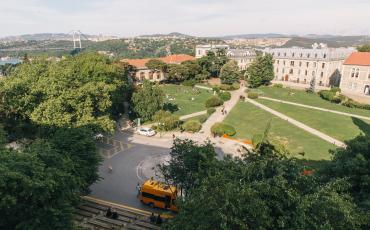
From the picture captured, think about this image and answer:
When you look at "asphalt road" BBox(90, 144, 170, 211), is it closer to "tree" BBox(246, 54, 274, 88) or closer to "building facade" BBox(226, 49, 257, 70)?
"tree" BBox(246, 54, 274, 88)

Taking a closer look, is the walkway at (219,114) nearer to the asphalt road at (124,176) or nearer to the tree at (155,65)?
the asphalt road at (124,176)

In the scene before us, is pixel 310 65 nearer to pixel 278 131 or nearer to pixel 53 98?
pixel 278 131

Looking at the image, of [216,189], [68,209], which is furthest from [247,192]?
[68,209]

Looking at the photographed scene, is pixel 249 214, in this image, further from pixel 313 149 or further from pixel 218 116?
pixel 218 116

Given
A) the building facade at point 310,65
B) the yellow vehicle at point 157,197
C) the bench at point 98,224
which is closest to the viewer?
the bench at point 98,224

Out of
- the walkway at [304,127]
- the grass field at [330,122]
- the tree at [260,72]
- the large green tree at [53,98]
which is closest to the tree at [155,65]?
the tree at [260,72]

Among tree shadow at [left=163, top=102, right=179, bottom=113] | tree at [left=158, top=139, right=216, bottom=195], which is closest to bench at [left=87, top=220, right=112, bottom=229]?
tree at [left=158, top=139, right=216, bottom=195]
